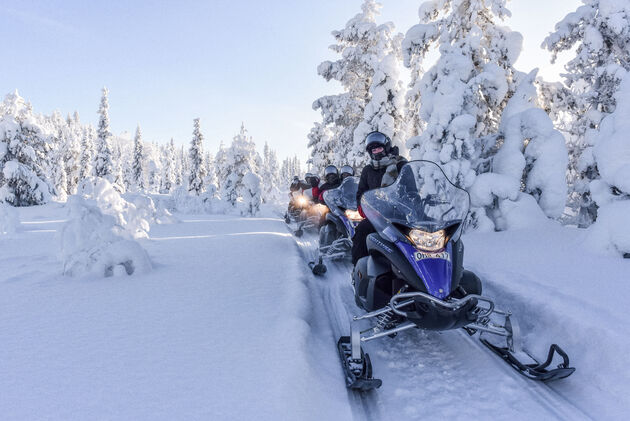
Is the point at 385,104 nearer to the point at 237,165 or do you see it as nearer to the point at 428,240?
the point at 428,240

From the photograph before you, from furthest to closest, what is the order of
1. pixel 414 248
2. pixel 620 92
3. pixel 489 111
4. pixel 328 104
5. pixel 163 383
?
pixel 328 104
pixel 489 111
pixel 620 92
pixel 414 248
pixel 163 383

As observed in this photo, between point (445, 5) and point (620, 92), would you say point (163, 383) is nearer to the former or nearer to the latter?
point (620, 92)

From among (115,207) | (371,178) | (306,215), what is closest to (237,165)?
(306,215)

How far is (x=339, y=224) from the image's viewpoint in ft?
25.1

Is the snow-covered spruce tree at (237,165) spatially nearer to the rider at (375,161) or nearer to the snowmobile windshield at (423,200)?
the rider at (375,161)

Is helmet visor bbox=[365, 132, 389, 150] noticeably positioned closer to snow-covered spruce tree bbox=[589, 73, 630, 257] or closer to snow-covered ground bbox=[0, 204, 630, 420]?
snow-covered ground bbox=[0, 204, 630, 420]

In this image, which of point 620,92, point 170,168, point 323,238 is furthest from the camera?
point 170,168

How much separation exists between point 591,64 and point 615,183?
6.03 metres

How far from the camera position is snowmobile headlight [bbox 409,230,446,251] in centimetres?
324

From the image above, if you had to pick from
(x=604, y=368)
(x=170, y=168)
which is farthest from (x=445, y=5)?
(x=170, y=168)

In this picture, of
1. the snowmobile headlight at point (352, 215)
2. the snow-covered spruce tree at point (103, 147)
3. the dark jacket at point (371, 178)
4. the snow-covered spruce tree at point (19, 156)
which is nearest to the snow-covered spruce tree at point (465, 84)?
the snowmobile headlight at point (352, 215)

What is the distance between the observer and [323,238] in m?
8.27

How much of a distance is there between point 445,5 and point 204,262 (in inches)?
458

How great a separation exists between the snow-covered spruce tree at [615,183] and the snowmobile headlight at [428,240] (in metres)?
4.27
